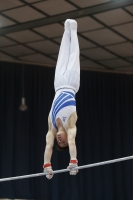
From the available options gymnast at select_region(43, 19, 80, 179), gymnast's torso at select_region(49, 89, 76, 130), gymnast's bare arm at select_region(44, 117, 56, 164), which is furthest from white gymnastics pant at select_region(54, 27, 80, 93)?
gymnast's bare arm at select_region(44, 117, 56, 164)

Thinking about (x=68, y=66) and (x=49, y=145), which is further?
(x=68, y=66)

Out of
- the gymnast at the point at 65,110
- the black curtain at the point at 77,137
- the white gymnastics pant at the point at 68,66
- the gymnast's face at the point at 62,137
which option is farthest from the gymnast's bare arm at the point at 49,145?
the black curtain at the point at 77,137

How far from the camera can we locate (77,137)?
12750 millimetres

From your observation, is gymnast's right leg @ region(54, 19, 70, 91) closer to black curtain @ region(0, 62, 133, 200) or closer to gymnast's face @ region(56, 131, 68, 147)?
gymnast's face @ region(56, 131, 68, 147)

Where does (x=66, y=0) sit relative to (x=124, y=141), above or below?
above

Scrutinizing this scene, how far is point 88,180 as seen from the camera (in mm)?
12508

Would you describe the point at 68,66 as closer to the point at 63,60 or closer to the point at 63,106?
the point at 63,60

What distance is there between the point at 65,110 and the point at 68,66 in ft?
2.14

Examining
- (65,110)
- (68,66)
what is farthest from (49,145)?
(68,66)

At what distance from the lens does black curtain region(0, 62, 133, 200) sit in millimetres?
12000

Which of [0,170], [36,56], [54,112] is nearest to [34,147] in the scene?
[0,170]

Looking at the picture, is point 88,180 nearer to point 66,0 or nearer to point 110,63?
point 110,63

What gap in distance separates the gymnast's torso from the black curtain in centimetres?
615

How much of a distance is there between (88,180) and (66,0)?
513 cm
